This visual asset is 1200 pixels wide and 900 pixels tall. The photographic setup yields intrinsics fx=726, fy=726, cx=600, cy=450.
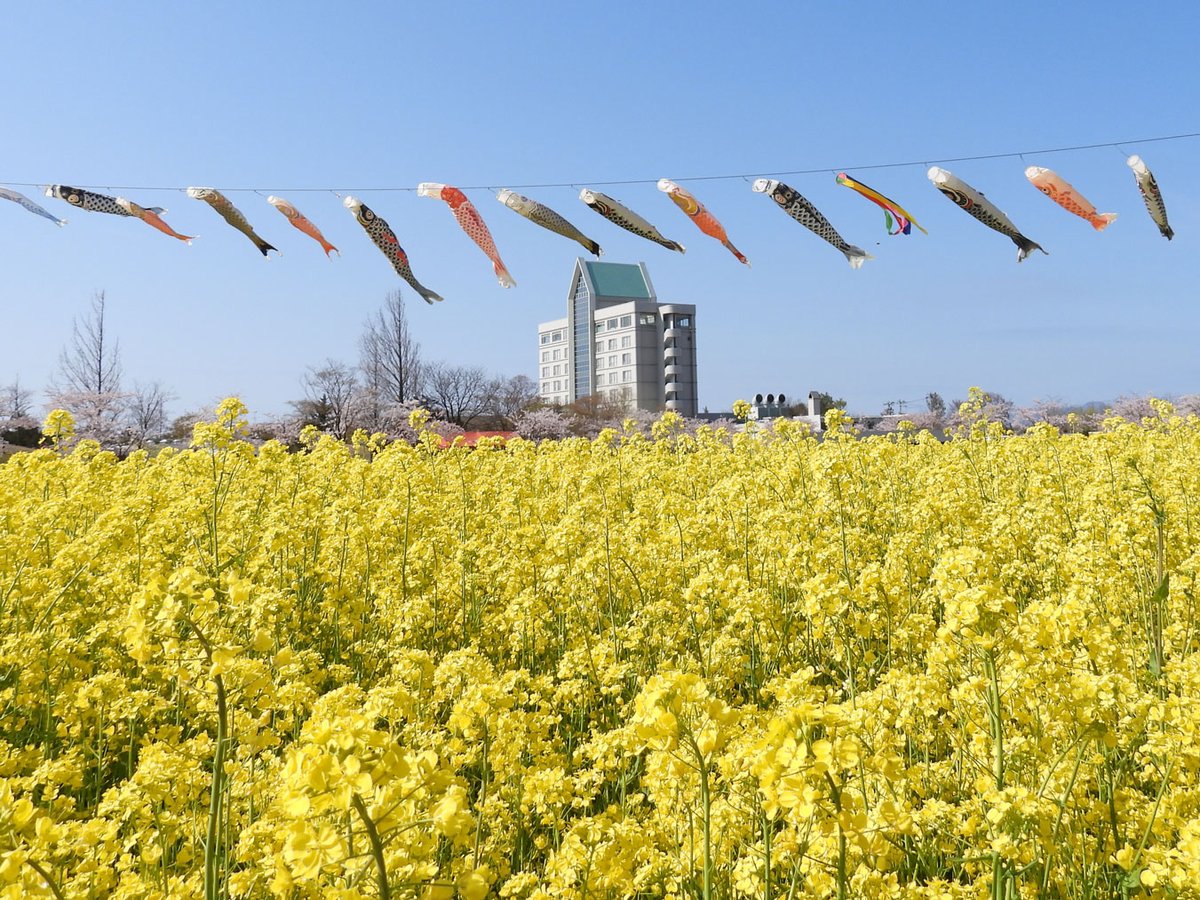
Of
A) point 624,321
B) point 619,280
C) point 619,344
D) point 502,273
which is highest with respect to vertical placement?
point 619,280

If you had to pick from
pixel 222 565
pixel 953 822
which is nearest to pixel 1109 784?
pixel 953 822

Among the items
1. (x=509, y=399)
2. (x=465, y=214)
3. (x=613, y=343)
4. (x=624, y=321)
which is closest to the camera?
(x=465, y=214)

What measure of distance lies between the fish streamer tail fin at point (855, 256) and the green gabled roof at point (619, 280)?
304 feet

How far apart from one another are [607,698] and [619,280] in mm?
101637

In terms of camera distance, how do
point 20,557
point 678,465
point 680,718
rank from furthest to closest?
Result: point 678,465, point 20,557, point 680,718

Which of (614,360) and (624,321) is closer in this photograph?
(624,321)

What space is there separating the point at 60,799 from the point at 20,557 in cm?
290

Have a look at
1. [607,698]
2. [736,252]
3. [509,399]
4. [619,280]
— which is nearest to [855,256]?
[736,252]

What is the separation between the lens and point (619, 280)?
102m

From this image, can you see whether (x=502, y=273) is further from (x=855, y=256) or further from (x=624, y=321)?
(x=624, y=321)

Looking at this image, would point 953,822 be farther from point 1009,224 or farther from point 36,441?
point 36,441

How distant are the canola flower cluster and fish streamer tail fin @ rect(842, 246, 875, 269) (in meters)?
2.13

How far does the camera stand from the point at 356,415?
38031mm

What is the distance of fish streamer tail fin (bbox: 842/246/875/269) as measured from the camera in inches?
295
